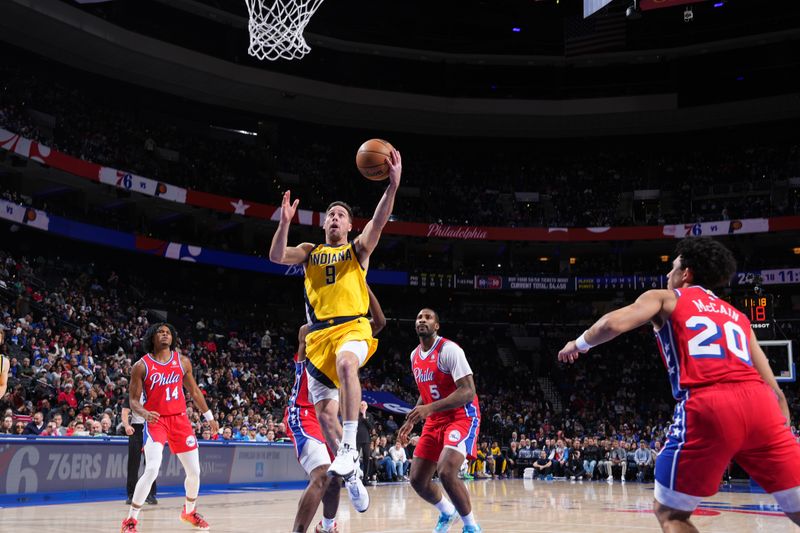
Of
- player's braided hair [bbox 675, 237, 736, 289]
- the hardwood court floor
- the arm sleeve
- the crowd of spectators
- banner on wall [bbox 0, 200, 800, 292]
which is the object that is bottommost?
the hardwood court floor

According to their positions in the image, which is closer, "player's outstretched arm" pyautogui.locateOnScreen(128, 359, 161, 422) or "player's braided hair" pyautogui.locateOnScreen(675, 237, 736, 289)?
"player's braided hair" pyautogui.locateOnScreen(675, 237, 736, 289)

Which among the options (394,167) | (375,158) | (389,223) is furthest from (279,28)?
(389,223)

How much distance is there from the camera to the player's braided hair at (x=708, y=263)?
4.53m

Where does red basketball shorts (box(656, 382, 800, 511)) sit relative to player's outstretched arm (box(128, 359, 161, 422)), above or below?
below

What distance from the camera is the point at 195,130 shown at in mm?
36281

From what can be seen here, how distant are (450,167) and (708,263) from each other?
3662 centimetres

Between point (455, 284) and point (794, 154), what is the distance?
16.6 metres

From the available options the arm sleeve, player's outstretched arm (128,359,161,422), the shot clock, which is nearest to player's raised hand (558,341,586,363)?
the arm sleeve

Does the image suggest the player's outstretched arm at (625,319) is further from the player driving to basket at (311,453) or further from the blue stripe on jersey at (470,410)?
the blue stripe on jersey at (470,410)

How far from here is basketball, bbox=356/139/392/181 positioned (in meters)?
6.54

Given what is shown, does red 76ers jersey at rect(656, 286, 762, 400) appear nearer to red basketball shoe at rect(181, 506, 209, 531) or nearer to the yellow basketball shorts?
the yellow basketball shorts

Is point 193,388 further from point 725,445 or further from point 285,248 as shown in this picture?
point 725,445

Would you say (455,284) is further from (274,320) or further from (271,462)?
(271,462)

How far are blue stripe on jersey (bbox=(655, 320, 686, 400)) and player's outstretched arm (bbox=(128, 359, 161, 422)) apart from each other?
19.3 ft
